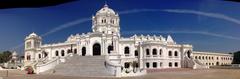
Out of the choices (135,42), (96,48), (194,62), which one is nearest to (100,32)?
(96,48)

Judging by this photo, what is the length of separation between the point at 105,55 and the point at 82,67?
6.01 feet

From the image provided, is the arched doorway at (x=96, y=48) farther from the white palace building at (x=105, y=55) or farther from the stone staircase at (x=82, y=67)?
the stone staircase at (x=82, y=67)

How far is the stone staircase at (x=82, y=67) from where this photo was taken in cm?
936

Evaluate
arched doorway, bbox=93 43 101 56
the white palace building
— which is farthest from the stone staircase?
arched doorway, bbox=93 43 101 56

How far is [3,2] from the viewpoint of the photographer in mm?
2119

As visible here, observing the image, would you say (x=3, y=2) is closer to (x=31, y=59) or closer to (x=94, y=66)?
(x=94, y=66)

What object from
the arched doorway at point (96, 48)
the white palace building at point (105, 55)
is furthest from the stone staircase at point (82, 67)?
the arched doorway at point (96, 48)

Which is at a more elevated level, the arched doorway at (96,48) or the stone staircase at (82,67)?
the arched doorway at (96,48)

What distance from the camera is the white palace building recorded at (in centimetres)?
976

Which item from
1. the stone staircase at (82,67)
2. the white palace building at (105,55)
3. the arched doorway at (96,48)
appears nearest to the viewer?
the stone staircase at (82,67)

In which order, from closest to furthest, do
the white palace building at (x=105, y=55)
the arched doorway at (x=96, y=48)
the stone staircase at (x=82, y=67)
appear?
the stone staircase at (x=82, y=67)
the white palace building at (x=105, y=55)
the arched doorway at (x=96, y=48)

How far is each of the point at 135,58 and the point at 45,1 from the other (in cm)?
1119

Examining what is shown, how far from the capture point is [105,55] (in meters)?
11.6

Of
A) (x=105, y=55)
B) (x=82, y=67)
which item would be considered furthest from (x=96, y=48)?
(x=82, y=67)
